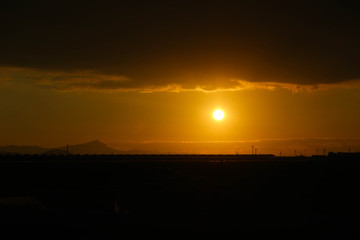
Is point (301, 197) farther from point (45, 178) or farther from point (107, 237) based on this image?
point (45, 178)

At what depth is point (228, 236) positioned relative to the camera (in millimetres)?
18734

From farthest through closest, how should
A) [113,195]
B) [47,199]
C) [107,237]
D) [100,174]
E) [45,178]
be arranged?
[100,174]
[45,178]
[113,195]
[47,199]
[107,237]

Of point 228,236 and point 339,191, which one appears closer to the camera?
point 228,236

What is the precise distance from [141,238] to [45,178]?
5625cm

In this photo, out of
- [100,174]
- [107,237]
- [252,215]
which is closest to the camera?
[107,237]

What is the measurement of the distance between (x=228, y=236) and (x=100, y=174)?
61.5m

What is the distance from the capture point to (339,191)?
43.5m

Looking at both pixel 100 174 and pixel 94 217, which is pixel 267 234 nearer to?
pixel 94 217

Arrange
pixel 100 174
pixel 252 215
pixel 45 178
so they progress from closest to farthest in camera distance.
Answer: pixel 252 215
pixel 45 178
pixel 100 174

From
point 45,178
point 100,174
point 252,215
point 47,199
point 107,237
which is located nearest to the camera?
point 107,237

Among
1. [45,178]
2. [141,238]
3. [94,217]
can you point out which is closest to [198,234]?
[141,238]

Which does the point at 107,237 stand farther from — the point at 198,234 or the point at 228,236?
the point at 228,236

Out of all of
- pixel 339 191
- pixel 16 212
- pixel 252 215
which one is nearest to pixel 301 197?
pixel 339 191

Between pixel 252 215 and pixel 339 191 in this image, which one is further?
pixel 339 191
